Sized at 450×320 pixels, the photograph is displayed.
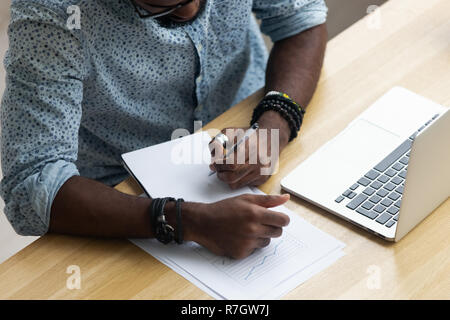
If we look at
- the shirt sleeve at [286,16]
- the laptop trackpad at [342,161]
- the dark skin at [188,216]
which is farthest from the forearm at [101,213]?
the shirt sleeve at [286,16]

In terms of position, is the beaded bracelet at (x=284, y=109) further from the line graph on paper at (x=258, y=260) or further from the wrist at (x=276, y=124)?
the line graph on paper at (x=258, y=260)

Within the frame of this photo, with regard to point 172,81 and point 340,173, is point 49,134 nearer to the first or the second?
point 172,81

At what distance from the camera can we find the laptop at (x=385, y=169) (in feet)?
3.32

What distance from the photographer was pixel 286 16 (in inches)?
58.2

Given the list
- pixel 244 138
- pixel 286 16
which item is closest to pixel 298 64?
pixel 286 16

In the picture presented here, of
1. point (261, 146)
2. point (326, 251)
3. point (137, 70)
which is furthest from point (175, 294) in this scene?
point (137, 70)

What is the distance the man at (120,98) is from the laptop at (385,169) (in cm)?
9

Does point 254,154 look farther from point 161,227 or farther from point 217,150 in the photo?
point 161,227

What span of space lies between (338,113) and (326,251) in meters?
0.37

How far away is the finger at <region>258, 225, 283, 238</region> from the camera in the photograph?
3.49 ft

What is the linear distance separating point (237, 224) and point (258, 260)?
7 centimetres

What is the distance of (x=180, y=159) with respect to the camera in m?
1.24

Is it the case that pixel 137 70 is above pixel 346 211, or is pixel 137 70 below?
above

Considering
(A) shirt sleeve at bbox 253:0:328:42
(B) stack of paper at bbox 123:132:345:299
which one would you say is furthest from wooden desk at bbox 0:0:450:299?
(A) shirt sleeve at bbox 253:0:328:42
